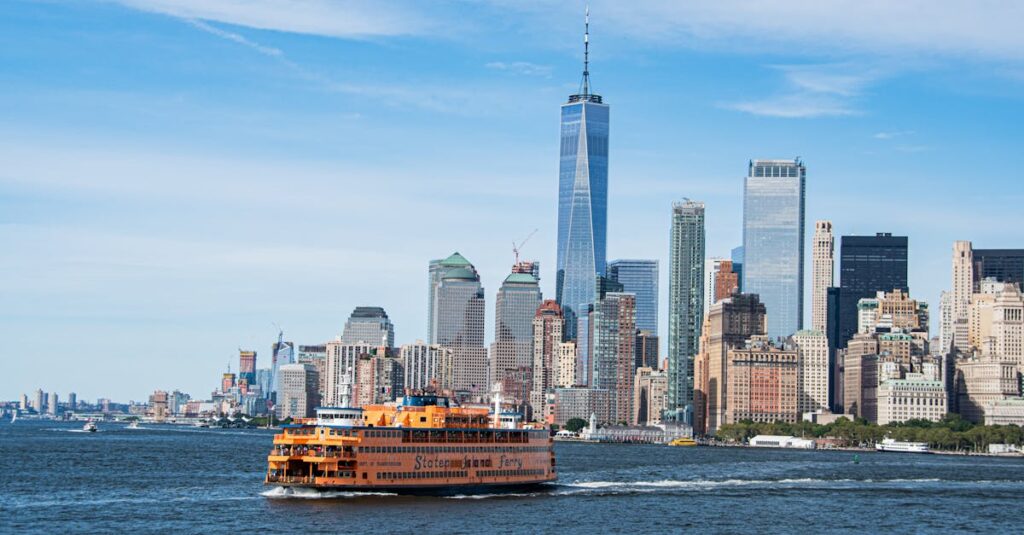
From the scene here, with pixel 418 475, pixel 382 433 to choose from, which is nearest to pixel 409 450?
pixel 418 475

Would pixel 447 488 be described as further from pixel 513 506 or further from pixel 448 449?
pixel 513 506

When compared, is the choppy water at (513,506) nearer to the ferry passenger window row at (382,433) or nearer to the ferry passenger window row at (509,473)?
the ferry passenger window row at (509,473)

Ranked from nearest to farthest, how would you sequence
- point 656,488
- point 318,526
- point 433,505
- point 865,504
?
point 318,526 → point 433,505 → point 865,504 → point 656,488

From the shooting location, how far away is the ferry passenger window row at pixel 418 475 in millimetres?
118938

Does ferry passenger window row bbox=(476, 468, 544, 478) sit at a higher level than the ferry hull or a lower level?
higher

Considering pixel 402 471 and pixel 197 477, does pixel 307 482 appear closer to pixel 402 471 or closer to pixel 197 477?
pixel 402 471

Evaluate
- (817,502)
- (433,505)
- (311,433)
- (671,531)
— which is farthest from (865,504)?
(311,433)

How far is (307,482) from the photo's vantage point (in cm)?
11731

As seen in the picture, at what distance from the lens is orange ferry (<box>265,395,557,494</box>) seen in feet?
383

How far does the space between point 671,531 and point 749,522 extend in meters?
11.1

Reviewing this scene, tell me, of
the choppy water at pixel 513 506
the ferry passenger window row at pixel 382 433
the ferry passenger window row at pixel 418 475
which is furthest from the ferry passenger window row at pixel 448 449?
the choppy water at pixel 513 506

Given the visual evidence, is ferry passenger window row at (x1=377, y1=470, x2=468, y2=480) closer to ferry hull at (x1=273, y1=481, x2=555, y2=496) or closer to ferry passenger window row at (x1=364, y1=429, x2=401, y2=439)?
ferry hull at (x1=273, y1=481, x2=555, y2=496)

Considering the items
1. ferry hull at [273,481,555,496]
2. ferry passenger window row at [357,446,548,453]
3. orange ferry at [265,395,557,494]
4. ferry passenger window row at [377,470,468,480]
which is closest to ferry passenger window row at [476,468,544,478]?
orange ferry at [265,395,557,494]

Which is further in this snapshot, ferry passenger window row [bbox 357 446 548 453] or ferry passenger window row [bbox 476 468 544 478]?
ferry passenger window row [bbox 476 468 544 478]
